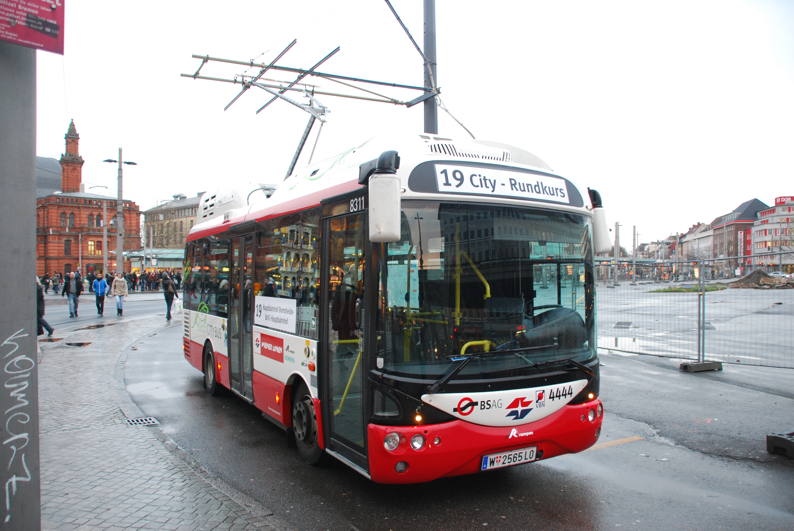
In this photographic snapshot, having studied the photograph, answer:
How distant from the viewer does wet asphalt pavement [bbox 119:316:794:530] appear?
4.18 metres

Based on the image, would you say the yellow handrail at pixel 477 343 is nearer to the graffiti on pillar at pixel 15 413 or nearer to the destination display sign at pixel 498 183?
the destination display sign at pixel 498 183

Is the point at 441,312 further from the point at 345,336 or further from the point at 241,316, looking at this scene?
the point at 241,316

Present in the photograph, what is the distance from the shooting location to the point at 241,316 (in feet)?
23.3

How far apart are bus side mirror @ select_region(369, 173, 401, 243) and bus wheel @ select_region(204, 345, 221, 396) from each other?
217 inches

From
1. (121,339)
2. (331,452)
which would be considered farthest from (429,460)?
(121,339)

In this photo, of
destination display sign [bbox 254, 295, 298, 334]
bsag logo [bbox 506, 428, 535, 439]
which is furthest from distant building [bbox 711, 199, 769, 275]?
bsag logo [bbox 506, 428, 535, 439]

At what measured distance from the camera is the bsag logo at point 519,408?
13.6ft

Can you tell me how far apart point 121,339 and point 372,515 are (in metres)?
13.3

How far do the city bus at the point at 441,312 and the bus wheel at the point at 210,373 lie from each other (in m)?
3.14

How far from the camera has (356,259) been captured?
4.44 meters

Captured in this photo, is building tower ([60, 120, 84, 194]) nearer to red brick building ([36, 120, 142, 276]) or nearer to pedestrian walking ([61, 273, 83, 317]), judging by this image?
red brick building ([36, 120, 142, 276])

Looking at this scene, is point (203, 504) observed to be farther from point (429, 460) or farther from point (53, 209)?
point (53, 209)

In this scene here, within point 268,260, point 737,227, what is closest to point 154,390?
point 268,260

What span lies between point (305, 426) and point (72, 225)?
309 feet
